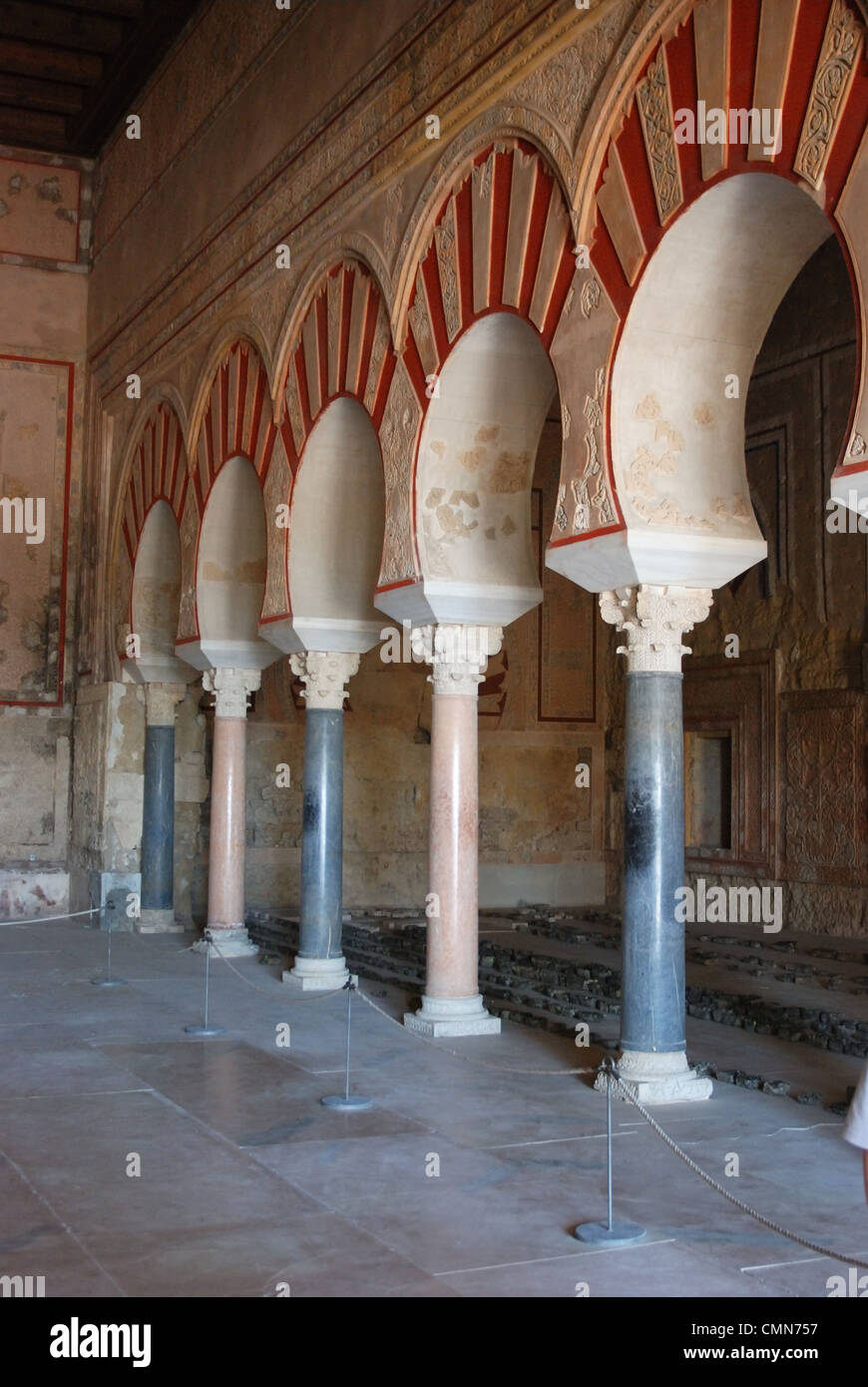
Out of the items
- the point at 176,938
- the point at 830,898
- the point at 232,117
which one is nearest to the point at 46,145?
the point at 232,117

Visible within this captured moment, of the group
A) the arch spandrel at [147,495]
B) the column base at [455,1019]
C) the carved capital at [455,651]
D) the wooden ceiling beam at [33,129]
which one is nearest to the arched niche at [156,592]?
the arch spandrel at [147,495]

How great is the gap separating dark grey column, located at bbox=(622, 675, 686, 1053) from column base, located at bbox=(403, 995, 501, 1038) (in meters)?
1.25

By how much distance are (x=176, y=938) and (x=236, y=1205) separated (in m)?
6.45

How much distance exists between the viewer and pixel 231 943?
9.04m

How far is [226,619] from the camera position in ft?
30.4

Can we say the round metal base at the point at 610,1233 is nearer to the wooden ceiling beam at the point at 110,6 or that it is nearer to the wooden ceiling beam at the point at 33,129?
the wooden ceiling beam at the point at 110,6

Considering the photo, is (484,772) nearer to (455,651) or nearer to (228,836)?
(228,836)

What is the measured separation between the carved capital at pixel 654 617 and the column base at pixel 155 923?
238 inches

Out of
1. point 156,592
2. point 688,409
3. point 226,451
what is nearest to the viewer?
point 688,409

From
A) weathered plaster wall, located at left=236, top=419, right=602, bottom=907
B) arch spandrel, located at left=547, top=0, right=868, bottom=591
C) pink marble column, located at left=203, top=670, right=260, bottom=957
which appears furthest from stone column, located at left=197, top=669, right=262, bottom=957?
arch spandrel, located at left=547, top=0, right=868, bottom=591

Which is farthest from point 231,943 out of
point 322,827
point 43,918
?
point 43,918

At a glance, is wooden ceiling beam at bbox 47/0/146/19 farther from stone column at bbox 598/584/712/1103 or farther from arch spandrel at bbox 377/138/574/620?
stone column at bbox 598/584/712/1103

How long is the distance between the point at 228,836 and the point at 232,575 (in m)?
1.70

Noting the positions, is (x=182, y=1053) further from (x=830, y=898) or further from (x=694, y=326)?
(x=830, y=898)
